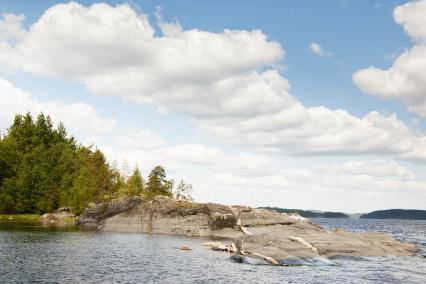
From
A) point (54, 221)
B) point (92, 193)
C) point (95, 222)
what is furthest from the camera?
point (92, 193)

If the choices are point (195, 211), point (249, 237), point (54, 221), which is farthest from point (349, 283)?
point (54, 221)

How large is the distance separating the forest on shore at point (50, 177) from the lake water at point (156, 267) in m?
70.3

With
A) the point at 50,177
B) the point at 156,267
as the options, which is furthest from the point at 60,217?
the point at 156,267

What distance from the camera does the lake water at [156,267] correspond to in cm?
4384

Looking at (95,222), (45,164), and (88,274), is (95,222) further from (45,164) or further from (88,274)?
(88,274)

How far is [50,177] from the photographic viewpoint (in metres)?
145

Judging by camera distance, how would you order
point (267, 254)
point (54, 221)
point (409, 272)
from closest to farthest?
point (409, 272)
point (267, 254)
point (54, 221)

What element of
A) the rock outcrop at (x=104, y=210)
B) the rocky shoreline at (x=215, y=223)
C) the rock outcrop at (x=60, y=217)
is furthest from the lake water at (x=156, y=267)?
the rock outcrop at (x=60, y=217)

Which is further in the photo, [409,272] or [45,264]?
[409,272]

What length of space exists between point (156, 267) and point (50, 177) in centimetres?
10484

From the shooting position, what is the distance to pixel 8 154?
145 m

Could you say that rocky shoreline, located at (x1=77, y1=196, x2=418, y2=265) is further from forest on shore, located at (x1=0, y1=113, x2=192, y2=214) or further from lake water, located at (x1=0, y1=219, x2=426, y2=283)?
forest on shore, located at (x1=0, y1=113, x2=192, y2=214)

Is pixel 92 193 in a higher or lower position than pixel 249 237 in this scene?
higher

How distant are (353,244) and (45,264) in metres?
46.1
